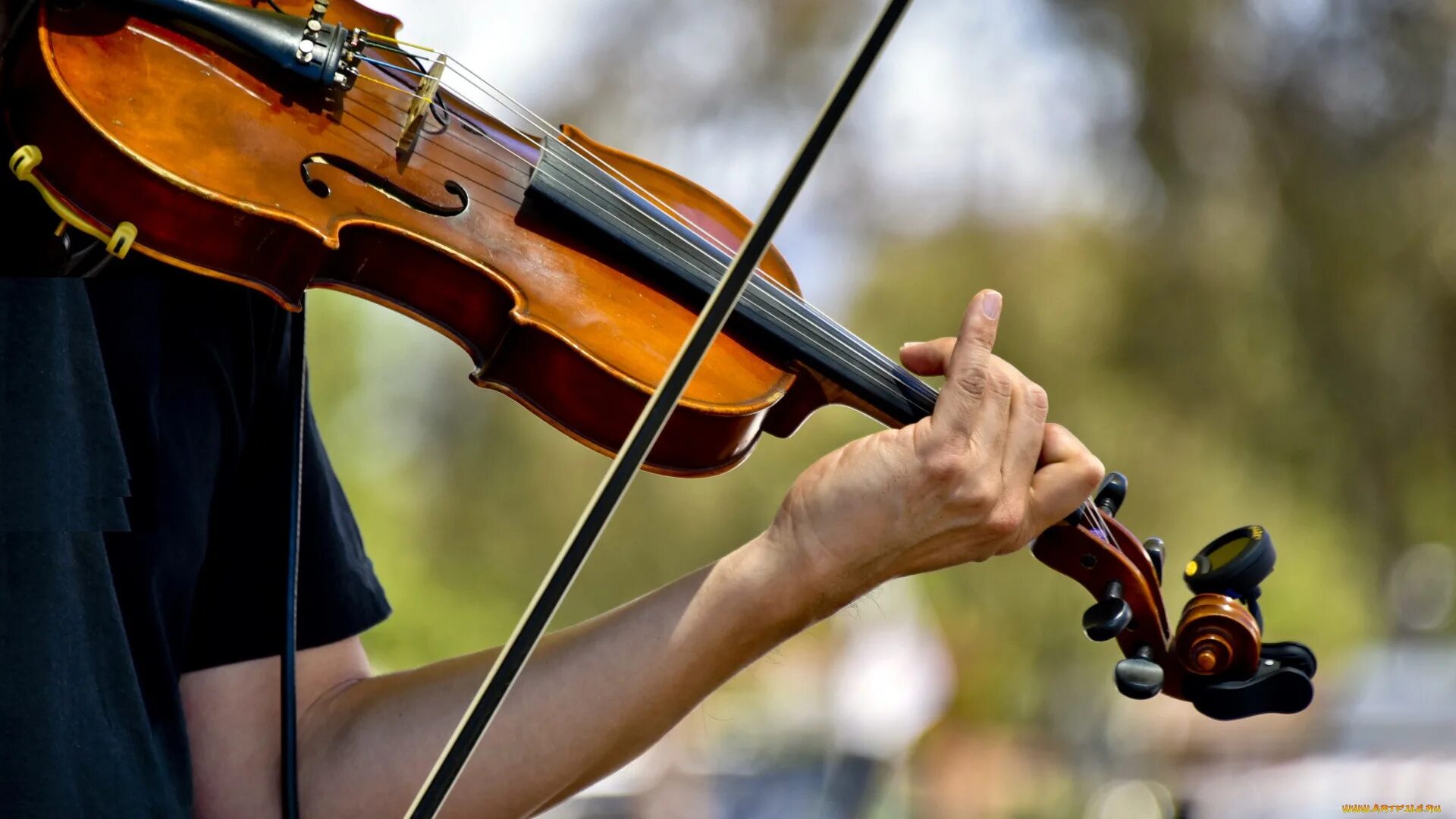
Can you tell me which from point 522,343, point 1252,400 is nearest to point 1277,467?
point 1252,400

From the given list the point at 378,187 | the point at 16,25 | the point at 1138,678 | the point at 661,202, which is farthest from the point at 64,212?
the point at 1138,678

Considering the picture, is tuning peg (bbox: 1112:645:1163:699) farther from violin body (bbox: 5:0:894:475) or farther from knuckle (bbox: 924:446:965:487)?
violin body (bbox: 5:0:894:475)

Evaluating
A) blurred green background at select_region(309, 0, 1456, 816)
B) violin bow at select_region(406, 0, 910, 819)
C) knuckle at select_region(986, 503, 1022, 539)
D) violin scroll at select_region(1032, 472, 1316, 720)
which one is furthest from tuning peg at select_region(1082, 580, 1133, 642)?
blurred green background at select_region(309, 0, 1456, 816)

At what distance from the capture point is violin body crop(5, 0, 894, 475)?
1041 mm

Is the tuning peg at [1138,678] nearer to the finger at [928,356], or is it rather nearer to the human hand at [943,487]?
the human hand at [943,487]

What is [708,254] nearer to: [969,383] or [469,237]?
[469,237]

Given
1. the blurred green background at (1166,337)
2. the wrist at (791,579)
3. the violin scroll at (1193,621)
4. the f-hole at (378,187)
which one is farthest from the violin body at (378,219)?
the blurred green background at (1166,337)

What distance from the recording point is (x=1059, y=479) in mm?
1123

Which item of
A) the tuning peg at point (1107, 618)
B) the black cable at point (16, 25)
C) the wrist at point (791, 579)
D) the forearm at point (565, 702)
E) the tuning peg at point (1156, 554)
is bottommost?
the forearm at point (565, 702)

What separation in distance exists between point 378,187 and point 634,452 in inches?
17.6

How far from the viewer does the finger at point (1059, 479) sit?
1.12 meters

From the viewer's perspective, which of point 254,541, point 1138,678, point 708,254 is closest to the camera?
point 1138,678

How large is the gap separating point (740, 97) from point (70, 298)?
11.4m

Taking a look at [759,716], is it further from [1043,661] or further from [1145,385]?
[1145,385]
